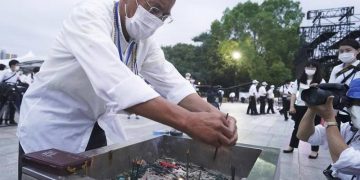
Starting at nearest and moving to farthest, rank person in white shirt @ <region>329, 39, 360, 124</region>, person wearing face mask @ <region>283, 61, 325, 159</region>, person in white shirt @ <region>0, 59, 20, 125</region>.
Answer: person in white shirt @ <region>329, 39, 360, 124</region>, person wearing face mask @ <region>283, 61, 325, 159</region>, person in white shirt @ <region>0, 59, 20, 125</region>

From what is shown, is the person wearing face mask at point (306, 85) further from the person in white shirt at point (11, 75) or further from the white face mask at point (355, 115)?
the person in white shirt at point (11, 75)


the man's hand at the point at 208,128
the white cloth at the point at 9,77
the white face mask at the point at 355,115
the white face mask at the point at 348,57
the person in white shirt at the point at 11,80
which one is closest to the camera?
the man's hand at the point at 208,128

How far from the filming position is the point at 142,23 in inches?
56.8

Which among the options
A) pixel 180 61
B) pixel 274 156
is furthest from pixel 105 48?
pixel 180 61

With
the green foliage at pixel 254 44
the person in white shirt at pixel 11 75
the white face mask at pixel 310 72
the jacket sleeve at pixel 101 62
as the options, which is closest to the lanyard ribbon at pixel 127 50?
the jacket sleeve at pixel 101 62

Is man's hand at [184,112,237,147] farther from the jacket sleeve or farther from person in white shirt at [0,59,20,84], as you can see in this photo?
person in white shirt at [0,59,20,84]

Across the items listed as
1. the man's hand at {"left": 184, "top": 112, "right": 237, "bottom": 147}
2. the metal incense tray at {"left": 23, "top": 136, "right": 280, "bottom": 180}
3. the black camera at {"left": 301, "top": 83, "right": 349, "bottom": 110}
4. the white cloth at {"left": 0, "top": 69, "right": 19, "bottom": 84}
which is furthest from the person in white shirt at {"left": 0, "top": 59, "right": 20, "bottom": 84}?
the man's hand at {"left": 184, "top": 112, "right": 237, "bottom": 147}

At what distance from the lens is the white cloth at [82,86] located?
3.60 feet

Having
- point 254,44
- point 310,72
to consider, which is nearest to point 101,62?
point 310,72

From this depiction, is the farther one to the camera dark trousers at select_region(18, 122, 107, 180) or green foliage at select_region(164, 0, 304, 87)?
green foliage at select_region(164, 0, 304, 87)

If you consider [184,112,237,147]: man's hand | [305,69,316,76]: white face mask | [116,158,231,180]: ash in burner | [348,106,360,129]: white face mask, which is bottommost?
[116,158,231,180]: ash in burner

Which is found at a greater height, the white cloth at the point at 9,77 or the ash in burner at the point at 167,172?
the white cloth at the point at 9,77

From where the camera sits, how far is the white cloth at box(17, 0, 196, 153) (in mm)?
1099

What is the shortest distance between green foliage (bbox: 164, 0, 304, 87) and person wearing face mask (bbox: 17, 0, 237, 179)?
2737cm
